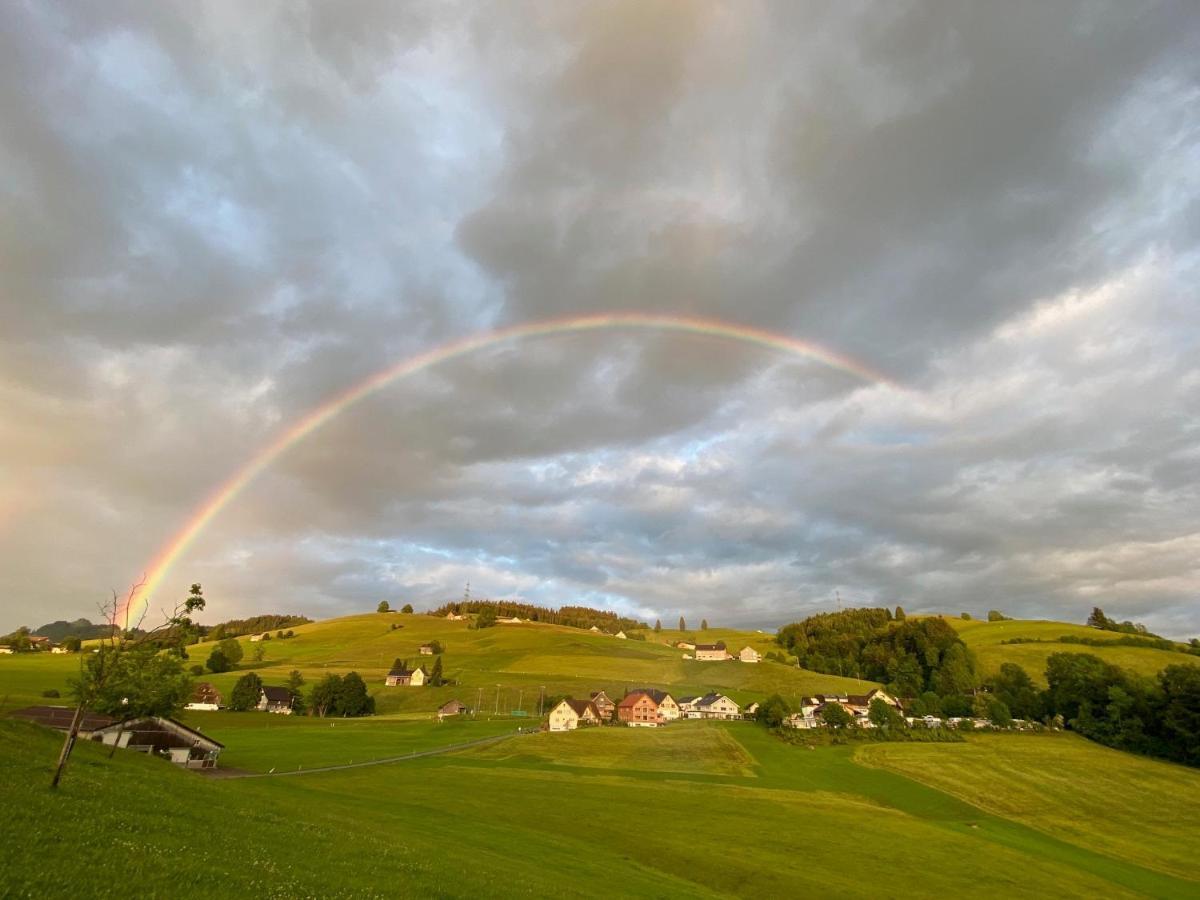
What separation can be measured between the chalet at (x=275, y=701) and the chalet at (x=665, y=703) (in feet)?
289

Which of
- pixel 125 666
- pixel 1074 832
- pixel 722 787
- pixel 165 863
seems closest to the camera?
pixel 165 863

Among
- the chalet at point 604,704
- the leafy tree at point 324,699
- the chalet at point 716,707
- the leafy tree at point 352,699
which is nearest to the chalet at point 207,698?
the leafy tree at point 324,699

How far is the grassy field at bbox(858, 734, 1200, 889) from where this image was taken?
211ft

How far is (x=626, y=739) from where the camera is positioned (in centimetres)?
10525

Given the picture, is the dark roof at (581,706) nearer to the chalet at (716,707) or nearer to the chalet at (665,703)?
the chalet at (665,703)

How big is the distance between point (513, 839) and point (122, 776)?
21.0 m

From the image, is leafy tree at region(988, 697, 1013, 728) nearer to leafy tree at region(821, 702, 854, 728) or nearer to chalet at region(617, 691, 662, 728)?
leafy tree at region(821, 702, 854, 728)

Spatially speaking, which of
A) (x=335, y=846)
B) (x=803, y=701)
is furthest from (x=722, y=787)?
(x=803, y=701)

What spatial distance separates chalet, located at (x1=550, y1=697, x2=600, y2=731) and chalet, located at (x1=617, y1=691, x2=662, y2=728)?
12.4 m

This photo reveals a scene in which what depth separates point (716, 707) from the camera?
167m

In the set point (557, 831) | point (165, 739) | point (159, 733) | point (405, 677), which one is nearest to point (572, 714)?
point (405, 677)

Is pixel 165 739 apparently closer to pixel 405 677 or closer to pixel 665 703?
pixel 665 703

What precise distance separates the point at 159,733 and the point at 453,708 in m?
90.1

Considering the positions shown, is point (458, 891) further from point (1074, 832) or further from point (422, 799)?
point (1074, 832)
